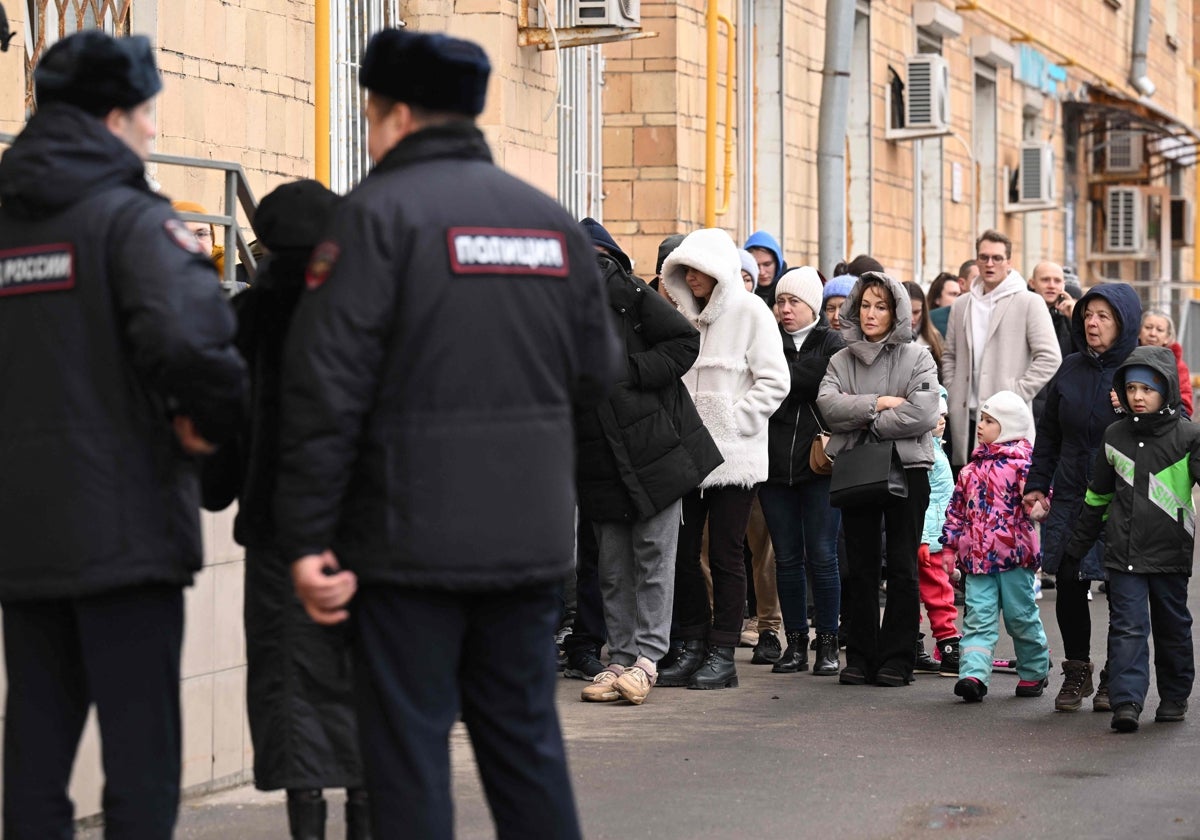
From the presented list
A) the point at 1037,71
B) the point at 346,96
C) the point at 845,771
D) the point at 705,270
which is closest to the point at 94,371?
the point at 845,771

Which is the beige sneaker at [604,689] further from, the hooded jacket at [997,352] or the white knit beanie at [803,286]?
the hooded jacket at [997,352]

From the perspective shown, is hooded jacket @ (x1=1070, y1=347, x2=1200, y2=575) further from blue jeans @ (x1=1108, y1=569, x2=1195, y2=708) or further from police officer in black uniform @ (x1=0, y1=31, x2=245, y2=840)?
police officer in black uniform @ (x1=0, y1=31, x2=245, y2=840)

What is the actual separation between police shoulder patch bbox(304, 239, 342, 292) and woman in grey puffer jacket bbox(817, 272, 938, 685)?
4.80 meters

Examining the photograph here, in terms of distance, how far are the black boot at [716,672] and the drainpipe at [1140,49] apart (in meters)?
22.4

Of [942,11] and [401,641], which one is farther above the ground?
[942,11]

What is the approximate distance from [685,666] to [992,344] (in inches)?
141

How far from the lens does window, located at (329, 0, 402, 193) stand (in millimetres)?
10359

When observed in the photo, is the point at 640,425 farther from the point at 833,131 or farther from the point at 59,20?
the point at 833,131

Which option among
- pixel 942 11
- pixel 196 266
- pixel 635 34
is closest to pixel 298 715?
pixel 196 266

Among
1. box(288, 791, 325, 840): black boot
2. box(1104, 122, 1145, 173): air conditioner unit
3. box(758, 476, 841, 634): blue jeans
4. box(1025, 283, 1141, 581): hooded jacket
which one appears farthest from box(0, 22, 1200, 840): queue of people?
box(1104, 122, 1145, 173): air conditioner unit

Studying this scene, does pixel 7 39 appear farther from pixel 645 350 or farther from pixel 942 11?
pixel 942 11

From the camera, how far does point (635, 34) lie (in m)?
12.4

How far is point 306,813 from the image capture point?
497 cm

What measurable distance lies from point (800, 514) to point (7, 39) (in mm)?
3704
